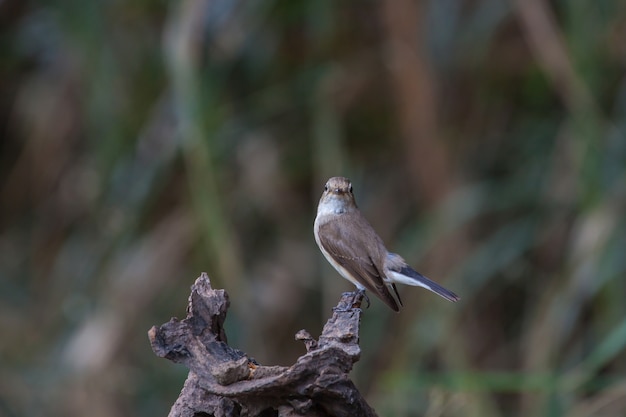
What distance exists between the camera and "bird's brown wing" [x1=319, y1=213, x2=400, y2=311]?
254 cm

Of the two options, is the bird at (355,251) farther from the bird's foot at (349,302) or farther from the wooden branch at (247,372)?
the wooden branch at (247,372)

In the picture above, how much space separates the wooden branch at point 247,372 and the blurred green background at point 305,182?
1.75 m

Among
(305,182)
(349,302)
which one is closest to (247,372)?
(349,302)

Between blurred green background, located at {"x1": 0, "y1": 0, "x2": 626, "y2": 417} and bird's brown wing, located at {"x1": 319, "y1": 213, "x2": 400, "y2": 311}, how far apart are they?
0.83 metres

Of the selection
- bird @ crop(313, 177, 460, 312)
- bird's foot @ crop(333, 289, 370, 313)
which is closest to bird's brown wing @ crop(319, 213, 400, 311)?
bird @ crop(313, 177, 460, 312)

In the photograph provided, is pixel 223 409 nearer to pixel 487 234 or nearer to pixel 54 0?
pixel 54 0

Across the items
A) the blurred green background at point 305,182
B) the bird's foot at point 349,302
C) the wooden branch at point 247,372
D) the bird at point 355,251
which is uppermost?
the blurred green background at point 305,182

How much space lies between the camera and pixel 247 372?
5.14ft

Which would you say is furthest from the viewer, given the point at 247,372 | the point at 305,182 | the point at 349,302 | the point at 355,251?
the point at 305,182

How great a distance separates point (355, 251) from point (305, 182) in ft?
8.56

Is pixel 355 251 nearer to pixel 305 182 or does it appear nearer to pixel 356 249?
pixel 356 249

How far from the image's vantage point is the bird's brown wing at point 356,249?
8.32ft

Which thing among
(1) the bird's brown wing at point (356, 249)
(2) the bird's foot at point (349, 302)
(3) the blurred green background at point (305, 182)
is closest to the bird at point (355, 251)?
(1) the bird's brown wing at point (356, 249)

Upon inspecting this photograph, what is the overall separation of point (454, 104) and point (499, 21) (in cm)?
66
